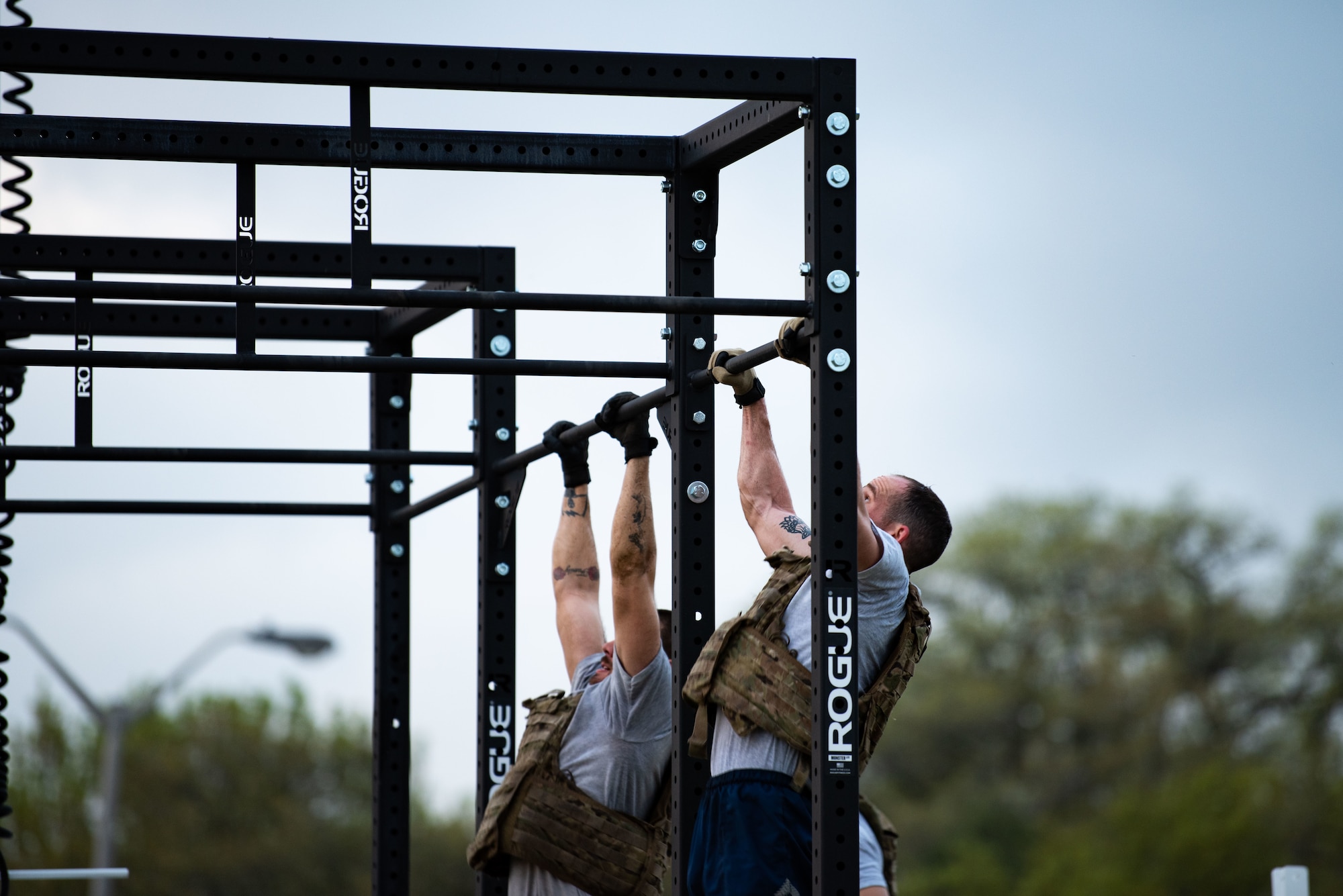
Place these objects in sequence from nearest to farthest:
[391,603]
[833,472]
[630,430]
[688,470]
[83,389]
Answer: [833,472]
[688,470]
[630,430]
[83,389]
[391,603]

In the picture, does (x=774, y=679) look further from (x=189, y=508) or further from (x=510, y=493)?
(x=189, y=508)

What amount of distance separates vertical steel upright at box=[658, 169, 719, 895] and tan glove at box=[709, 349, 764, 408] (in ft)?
0.61

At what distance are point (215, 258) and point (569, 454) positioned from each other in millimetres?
1712

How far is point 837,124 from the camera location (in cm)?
460

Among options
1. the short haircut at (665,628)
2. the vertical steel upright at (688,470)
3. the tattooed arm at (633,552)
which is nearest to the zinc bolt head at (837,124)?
the vertical steel upright at (688,470)

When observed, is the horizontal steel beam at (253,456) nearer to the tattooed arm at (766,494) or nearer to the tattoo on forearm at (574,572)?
the tattoo on forearm at (574,572)

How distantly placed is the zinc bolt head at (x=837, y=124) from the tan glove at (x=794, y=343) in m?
0.48

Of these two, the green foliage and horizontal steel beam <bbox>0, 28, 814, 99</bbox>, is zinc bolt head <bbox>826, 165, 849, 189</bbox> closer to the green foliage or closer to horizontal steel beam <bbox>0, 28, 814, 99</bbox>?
horizontal steel beam <bbox>0, 28, 814, 99</bbox>

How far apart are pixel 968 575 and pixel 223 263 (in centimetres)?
3299

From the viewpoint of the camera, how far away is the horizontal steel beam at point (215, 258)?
6.93 meters

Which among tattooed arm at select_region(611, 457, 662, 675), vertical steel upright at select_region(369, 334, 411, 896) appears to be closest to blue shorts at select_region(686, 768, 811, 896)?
tattooed arm at select_region(611, 457, 662, 675)

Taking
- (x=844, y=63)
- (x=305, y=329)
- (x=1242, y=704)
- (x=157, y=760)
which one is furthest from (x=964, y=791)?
(x=844, y=63)

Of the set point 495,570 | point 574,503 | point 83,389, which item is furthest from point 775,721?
point 83,389

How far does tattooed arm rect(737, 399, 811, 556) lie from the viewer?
5.40m
